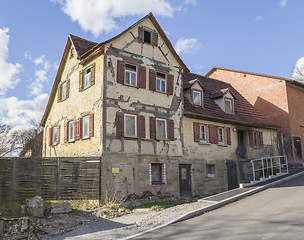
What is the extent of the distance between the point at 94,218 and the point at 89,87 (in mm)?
7985

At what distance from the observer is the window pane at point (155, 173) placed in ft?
54.1

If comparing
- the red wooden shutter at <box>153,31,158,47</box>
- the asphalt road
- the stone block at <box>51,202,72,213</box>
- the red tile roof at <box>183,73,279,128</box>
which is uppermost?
the red wooden shutter at <box>153,31,158,47</box>

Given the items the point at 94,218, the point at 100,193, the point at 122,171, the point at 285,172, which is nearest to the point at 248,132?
the point at 285,172

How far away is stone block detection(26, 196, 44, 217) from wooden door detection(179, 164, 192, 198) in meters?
9.00

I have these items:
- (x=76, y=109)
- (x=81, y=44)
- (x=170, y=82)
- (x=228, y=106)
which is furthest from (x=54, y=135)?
(x=228, y=106)

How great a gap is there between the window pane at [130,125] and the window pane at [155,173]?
2.29 meters

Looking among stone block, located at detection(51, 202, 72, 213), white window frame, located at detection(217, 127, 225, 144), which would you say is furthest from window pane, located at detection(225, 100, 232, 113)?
stone block, located at detection(51, 202, 72, 213)

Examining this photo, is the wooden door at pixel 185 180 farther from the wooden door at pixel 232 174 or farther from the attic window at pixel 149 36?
the attic window at pixel 149 36

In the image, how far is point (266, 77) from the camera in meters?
26.3

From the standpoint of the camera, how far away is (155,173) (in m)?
16.7

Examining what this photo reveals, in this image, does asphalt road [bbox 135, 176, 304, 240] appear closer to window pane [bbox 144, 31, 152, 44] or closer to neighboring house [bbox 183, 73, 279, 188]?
neighboring house [bbox 183, 73, 279, 188]

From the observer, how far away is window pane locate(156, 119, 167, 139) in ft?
56.8

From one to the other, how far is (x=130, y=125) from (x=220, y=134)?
7.69 metres

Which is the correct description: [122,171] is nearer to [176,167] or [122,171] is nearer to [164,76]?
[176,167]
